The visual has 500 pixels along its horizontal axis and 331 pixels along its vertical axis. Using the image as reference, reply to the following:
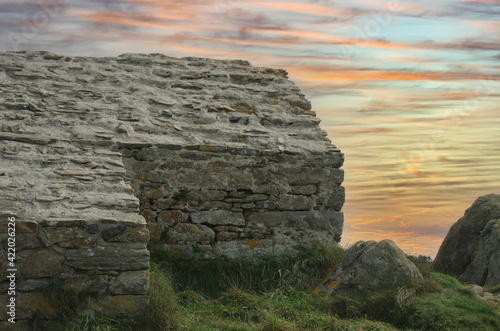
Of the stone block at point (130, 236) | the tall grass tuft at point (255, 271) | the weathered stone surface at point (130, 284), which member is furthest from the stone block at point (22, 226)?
the tall grass tuft at point (255, 271)

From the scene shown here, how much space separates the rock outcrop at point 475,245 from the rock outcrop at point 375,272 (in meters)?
2.50

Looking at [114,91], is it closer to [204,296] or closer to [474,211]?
[204,296]

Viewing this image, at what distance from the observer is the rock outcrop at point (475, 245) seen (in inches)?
356

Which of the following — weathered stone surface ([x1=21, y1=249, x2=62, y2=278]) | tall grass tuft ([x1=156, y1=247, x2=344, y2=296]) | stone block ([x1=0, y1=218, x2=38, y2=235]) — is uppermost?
stone block ([x1=0, y1=218, x2=38, y2=235])

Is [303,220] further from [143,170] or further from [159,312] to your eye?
[159,312]

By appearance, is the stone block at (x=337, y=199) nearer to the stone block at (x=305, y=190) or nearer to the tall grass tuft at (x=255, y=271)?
the stone block at (x=305, y=190)

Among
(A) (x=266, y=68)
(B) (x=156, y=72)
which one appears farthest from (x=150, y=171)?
(A) (x=266, y=68)

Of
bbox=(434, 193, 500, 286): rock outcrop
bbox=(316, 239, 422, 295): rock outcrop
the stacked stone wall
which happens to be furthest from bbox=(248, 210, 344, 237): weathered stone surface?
bbox=(434, 193, 500, 286): rock outcrop

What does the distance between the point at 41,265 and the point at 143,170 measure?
2.71 meters

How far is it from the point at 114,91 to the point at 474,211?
6778 millimetres

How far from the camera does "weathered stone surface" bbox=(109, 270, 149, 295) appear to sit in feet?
18.3

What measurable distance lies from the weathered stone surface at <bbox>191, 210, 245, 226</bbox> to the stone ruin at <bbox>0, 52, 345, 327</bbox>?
0.05 feet

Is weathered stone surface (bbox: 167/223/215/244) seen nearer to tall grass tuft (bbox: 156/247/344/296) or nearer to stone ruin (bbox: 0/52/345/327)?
stone ruin (bbox: 0/52/345/327)

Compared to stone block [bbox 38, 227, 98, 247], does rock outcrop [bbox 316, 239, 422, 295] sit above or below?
below
